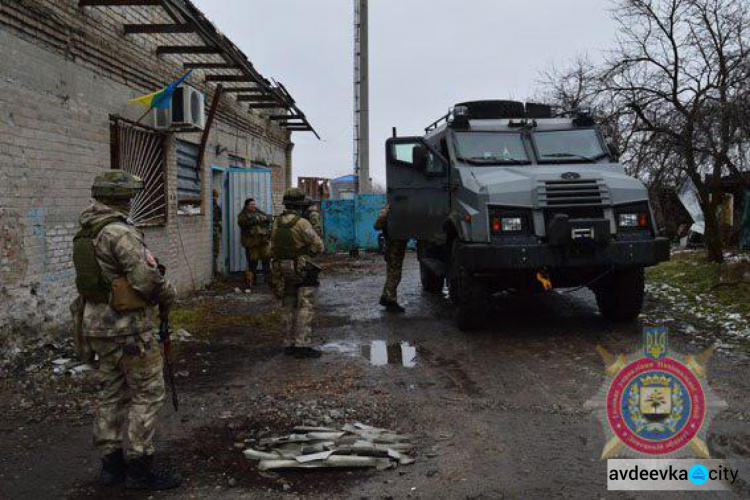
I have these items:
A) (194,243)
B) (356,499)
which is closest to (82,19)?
(194,243)

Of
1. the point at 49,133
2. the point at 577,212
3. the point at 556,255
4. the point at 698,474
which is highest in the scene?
the point at 49,133

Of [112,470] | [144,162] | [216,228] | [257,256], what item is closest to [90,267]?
[112,470]

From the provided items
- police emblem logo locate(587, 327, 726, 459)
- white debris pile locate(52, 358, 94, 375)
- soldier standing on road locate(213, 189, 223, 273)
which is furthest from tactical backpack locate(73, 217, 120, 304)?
soldier standing on road locate(213, 189, 223, 273)

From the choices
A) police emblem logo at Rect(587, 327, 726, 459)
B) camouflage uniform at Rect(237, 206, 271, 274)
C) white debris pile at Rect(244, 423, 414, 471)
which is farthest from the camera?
Result: camouflage uniform at Rect(237, 206, 271, 274)

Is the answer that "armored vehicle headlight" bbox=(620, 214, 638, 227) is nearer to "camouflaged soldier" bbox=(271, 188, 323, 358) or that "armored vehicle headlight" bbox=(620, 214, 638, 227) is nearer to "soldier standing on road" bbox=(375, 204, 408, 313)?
"soldier standing on road" bbox=(375, 204, 408, 313)

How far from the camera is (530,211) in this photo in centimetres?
672

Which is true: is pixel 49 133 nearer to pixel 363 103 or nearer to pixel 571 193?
pixel 571 193

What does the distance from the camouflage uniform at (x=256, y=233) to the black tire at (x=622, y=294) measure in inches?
232

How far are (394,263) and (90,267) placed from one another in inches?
230

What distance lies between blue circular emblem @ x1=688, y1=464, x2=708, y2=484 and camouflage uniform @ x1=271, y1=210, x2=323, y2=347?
372cm

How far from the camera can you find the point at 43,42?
21.9ft

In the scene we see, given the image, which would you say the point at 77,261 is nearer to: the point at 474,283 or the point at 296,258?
the point at 296,258

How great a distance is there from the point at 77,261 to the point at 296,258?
9.95ft

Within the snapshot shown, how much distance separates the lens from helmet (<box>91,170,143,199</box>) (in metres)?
3.57
